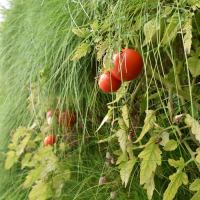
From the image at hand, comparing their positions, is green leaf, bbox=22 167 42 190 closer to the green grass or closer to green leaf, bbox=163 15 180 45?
the green grass

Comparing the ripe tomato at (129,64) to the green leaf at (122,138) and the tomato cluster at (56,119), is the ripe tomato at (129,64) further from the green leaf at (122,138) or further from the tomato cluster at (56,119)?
the tomato cluster at (56,119)

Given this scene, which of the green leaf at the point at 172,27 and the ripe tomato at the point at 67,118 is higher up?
the green leaf at the point at 172,27

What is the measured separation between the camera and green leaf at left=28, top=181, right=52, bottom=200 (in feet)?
2.48

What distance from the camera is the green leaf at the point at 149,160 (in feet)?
1.44

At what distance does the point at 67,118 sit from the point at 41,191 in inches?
12.0

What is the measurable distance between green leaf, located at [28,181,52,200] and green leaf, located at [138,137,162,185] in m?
0.49

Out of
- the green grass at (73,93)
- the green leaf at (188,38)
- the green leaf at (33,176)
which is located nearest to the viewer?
the green leaf at (188,38)

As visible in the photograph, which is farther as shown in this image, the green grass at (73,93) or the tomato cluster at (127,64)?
the green grass at (73,93)

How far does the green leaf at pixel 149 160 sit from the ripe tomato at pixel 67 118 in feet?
1.50

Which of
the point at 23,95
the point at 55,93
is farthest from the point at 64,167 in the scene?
the point at 23,95

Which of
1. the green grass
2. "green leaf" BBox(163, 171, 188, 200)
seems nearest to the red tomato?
the green grass

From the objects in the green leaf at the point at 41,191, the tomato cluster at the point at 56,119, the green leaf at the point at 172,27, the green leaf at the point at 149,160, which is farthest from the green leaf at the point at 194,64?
the green leaf at the point at 41,191

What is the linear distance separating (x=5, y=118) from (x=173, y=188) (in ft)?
3.39

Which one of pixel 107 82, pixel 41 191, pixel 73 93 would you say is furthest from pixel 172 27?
pixel 41 191
